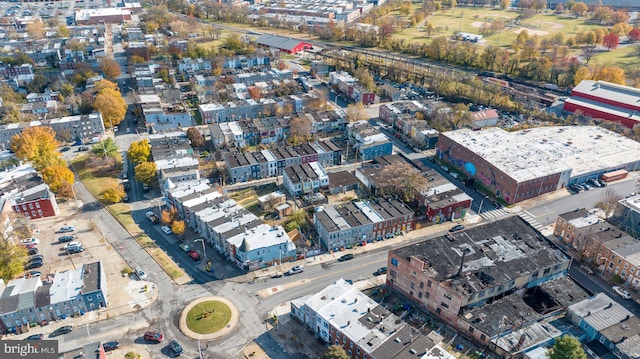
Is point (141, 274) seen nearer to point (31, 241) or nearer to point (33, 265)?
point (33, 265)

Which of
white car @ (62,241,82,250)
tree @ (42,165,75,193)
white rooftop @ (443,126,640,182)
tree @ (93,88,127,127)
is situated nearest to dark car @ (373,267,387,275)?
white rooftop @ (443,126,640,182)

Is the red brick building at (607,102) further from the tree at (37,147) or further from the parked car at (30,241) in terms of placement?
the tree at (37,147)

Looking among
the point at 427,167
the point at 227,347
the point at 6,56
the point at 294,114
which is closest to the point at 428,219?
the point at 427,167

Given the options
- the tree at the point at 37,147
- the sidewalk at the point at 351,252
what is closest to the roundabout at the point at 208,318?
the sidewalk at the point at 351,252

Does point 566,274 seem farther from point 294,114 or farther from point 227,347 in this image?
point 294,114

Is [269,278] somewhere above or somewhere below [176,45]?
below

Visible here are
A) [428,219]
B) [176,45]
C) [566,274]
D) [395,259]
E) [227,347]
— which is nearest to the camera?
[227,347]

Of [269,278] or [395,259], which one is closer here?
[395,259]
